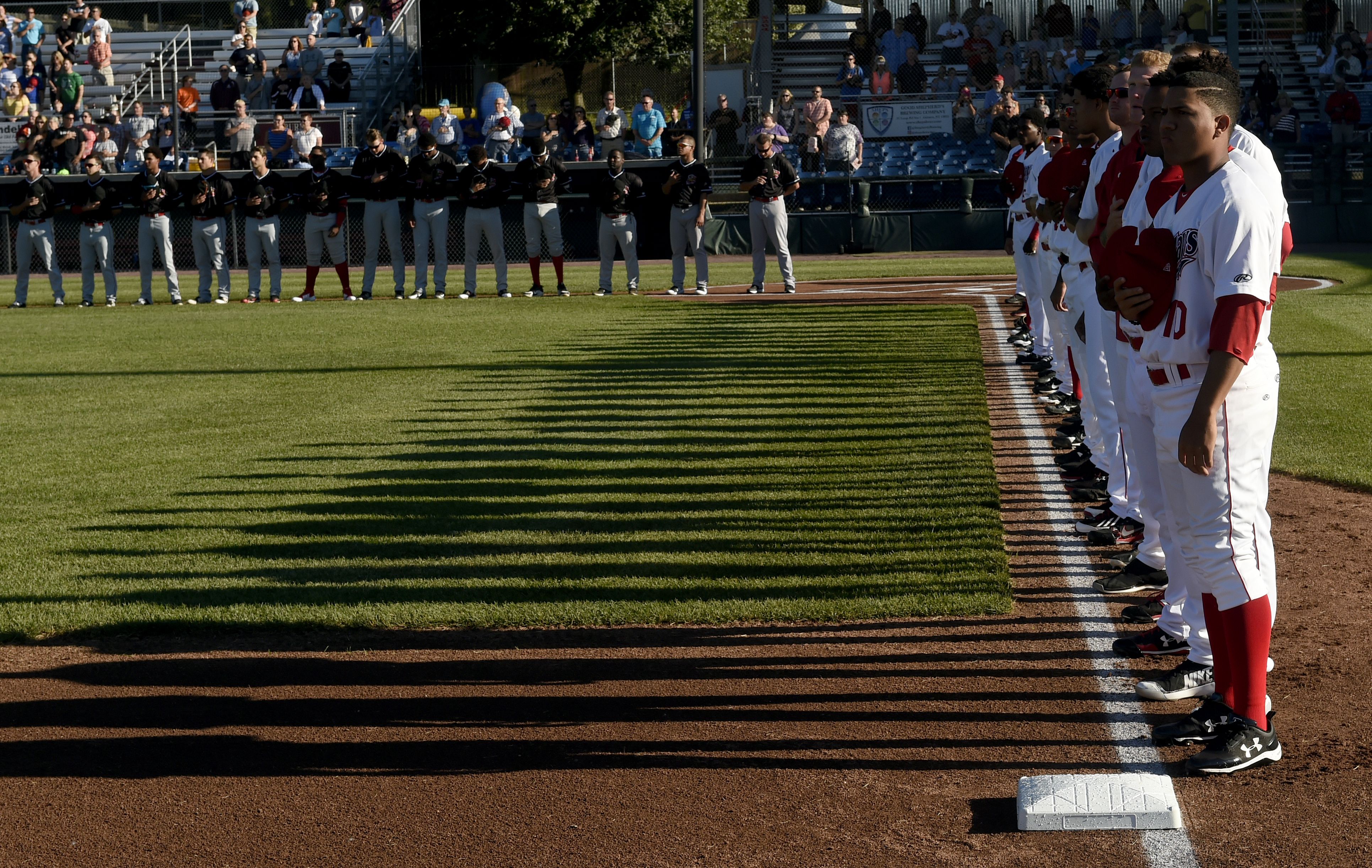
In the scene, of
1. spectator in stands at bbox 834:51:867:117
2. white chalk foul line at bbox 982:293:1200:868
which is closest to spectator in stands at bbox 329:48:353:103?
spectator in stands at bbox 834:51:867:117

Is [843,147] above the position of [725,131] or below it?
below

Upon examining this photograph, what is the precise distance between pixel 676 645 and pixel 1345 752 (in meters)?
2.39

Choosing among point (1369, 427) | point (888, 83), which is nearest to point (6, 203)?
point (888, 83)

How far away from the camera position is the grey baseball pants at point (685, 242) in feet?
65.3

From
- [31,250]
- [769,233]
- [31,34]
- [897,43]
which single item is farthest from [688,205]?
[31,34]

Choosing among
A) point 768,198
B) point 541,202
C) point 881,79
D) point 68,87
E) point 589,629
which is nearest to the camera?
point 589,629

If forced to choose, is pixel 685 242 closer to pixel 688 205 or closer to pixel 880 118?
pixel 688 205

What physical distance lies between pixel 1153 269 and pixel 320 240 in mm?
18881

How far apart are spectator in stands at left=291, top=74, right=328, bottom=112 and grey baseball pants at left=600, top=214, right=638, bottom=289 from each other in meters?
Answer: 11.8

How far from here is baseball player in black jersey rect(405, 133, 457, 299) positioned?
20.0m

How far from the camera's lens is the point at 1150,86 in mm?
4508

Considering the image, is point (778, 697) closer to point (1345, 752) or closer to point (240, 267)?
point (1345, 752)

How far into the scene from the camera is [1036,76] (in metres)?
30.5

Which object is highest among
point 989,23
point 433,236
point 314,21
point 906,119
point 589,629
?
point 314,21
